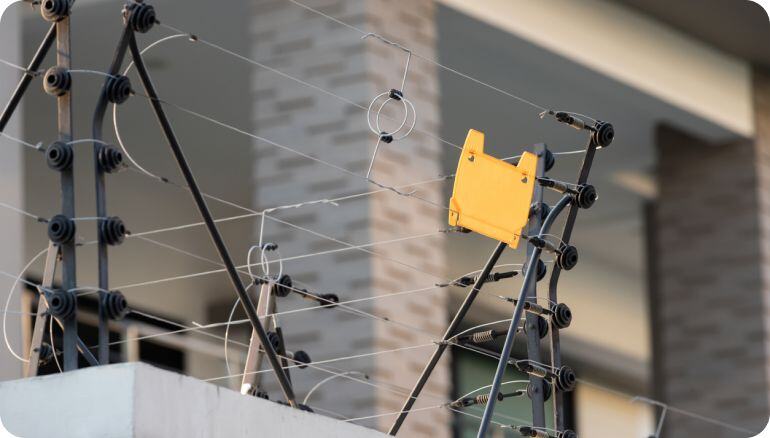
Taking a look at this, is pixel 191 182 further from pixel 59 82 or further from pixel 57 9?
pixel 57 9

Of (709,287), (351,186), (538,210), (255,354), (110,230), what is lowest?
(110,230)

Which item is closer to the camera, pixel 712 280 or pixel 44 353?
pixel 44 353

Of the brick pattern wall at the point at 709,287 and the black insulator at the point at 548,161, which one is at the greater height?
the brick pattern wall at the point at 709,287

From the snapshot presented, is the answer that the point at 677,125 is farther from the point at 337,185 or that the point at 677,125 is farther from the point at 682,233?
the point at 337,185

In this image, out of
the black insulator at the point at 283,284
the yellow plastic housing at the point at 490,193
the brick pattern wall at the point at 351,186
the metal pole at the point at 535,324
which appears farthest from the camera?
the brick pattern wall at the point at 351,186

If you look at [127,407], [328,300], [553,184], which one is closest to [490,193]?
[553,184]

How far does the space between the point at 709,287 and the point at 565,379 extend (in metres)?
6.54

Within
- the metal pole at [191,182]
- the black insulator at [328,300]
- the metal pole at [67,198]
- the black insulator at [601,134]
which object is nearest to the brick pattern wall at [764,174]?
the black insulator at [328,300]

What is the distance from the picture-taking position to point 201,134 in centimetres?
959

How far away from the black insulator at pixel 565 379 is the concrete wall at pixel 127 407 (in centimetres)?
85

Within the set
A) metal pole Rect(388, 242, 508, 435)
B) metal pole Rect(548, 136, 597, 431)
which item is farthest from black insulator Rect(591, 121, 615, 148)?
metal pole Rect(388, 242, 508, 435)

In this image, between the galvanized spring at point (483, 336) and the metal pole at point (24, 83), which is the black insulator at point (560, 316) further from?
the metal pole at point (24, 83)

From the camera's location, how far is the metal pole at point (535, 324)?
3.43 metres

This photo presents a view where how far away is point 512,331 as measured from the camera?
317cm
